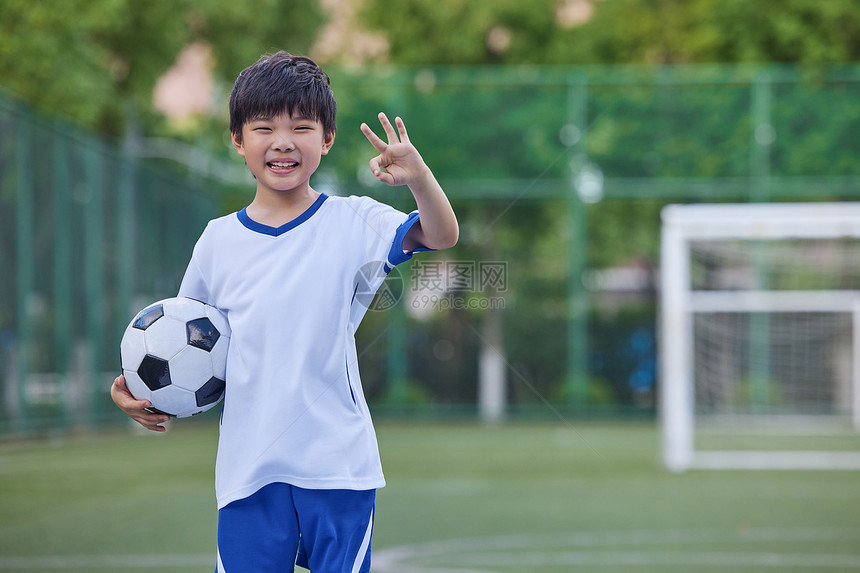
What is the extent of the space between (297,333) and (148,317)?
0.62 metres

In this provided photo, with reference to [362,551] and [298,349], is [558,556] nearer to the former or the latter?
[362,551]

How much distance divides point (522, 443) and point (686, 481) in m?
3.72

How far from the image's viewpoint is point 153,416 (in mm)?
2604

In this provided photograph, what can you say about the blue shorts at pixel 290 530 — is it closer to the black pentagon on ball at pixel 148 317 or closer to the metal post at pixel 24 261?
the black pentagon on ball at pixel 148 317

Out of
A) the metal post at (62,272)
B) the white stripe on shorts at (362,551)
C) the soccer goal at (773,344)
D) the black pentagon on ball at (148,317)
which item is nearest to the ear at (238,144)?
the black pentagon on ball at (148,317)

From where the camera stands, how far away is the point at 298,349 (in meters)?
2.32

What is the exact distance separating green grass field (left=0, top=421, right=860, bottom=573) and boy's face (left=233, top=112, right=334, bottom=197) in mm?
3021

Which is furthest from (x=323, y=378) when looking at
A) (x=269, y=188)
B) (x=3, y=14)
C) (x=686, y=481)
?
(x=3, y=14)

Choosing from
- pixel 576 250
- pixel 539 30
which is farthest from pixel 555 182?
pixel 539 30

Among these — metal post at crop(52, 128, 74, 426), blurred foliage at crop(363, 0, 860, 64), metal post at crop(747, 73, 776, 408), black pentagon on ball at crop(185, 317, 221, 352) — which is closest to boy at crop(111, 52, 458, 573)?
black pentagon on ball at crop(185, 317, 221, 352)

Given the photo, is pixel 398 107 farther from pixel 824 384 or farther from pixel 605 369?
pixel 824 384

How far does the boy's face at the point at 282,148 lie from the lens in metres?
2.35

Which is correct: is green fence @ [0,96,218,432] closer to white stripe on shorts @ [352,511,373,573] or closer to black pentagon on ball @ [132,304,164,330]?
black pentagon on ball @ [132,304,164,330]

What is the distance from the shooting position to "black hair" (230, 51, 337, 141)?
2.35 metres
